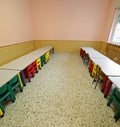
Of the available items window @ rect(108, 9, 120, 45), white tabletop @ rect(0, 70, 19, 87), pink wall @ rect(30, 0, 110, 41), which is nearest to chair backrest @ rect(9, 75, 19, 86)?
white tabletop @ rect(0, 70, 19, 87)

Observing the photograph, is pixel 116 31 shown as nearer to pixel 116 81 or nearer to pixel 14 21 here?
pixel 116 81

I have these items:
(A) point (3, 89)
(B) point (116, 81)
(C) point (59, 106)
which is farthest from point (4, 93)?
(B) point (116, 81)

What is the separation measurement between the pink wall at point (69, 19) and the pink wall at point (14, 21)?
24.9 inches

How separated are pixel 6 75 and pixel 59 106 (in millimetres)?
1178

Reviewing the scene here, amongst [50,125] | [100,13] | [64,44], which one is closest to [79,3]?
[100,13]

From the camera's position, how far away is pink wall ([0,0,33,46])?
3.09 meters

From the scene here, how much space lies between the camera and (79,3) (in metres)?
4.45

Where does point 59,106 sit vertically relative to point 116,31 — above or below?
below

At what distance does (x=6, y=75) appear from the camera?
1746 mm

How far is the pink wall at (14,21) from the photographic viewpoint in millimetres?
3087

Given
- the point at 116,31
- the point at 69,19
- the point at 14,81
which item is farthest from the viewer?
the point at 69,19

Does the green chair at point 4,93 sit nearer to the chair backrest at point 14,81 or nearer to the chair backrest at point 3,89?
the chair backrest at point 3,89

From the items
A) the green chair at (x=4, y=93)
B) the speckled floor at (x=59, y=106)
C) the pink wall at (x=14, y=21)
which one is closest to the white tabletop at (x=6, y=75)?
the green chair at (x=4, y=93)

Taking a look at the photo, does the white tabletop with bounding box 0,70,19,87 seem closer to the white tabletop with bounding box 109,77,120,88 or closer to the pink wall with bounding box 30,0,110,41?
the white tabletop with bounding box 109,77,120,88
